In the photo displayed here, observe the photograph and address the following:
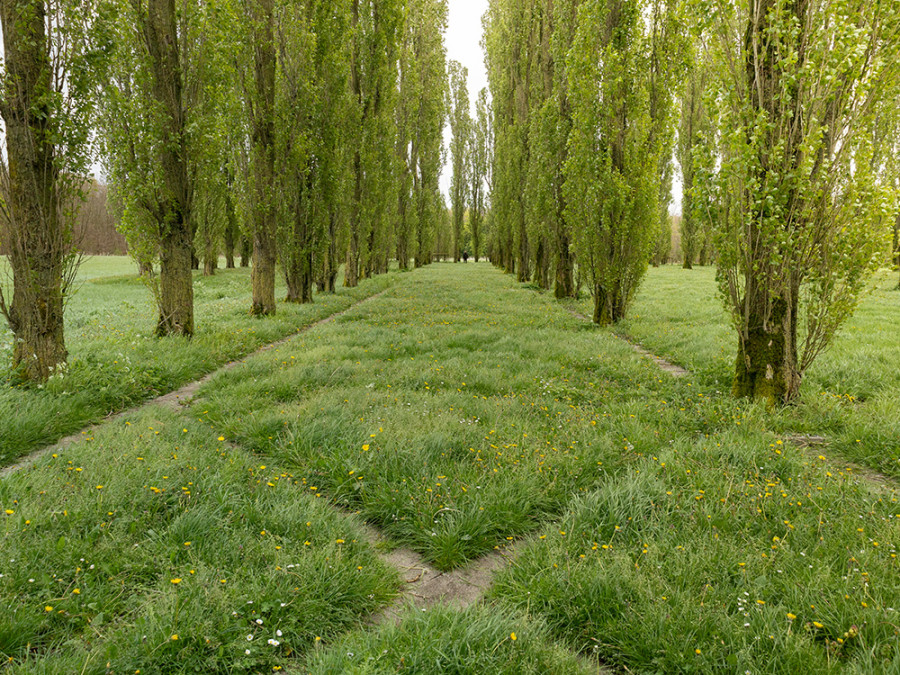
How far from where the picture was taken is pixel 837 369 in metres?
5.93

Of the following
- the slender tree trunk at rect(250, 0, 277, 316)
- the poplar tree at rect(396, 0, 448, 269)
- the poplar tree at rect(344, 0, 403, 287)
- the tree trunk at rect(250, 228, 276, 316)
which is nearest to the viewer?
the slender tree trunk at rect(250, 0, 277, 316)

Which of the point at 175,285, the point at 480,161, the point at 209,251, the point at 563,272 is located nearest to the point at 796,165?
the point at 175,285

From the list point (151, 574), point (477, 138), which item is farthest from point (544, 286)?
point (477, 138)

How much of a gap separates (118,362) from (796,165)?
838cm

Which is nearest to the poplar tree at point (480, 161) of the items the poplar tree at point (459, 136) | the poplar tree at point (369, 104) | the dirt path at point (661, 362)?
the poplar tree at point (459, 136)

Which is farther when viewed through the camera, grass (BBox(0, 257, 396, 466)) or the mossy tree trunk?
the mossy tree trunk

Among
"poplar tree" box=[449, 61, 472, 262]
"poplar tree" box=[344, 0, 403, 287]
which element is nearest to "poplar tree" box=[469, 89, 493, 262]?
"poplar tree" box=[449, 61, 472, 262]

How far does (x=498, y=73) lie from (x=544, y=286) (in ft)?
49.3

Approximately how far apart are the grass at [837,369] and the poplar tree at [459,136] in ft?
117

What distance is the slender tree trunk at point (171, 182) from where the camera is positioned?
707cm

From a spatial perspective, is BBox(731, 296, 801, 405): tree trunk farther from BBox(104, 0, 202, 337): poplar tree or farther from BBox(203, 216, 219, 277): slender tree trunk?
BBox(203, 216, 219, 277): slender tree trunk

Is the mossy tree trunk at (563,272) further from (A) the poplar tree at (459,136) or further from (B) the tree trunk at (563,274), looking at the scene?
(A) the poplar tree at (459,136)

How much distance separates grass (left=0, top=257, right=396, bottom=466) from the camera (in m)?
4.12

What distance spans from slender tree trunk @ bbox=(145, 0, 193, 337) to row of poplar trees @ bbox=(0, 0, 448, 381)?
0.02 metres
